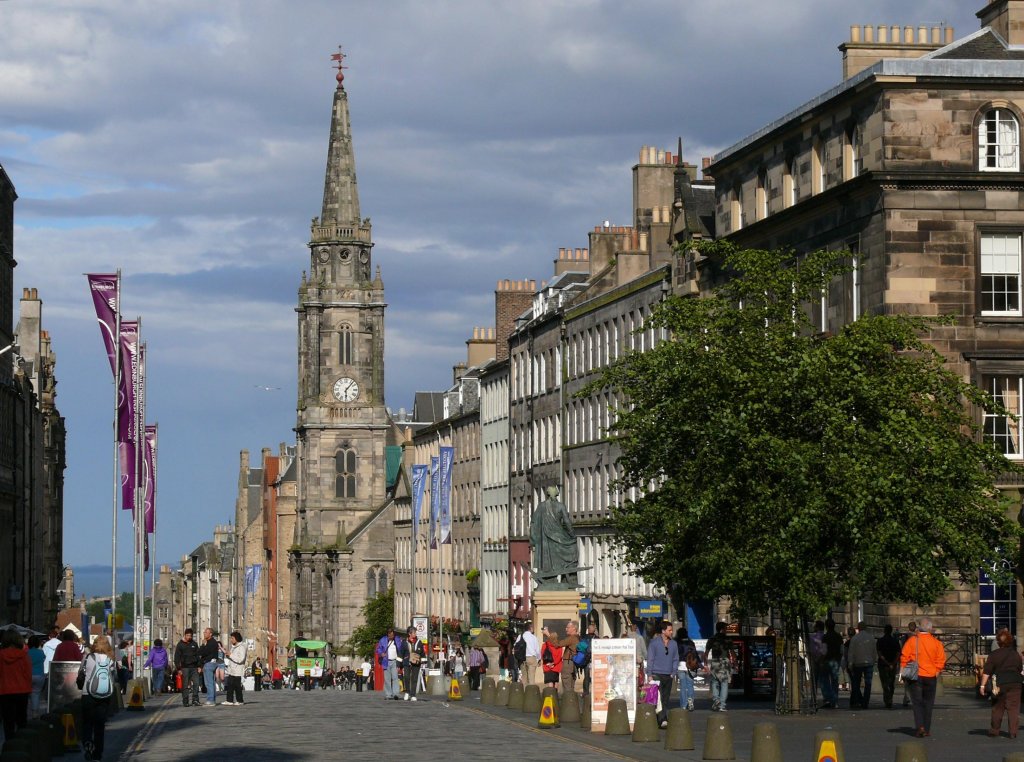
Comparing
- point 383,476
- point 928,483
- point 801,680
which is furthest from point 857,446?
point 383,476

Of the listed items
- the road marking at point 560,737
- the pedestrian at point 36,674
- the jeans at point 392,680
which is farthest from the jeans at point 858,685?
the jeans at point 392,680

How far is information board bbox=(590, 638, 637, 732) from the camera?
32938mm

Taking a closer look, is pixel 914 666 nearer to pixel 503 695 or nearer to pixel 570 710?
pixel 570 710

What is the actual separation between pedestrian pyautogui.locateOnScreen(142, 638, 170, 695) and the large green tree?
2278cm

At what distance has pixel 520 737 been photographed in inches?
1288

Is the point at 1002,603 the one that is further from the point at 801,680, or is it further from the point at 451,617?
the point at 451,617

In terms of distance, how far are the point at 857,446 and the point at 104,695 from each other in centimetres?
1353

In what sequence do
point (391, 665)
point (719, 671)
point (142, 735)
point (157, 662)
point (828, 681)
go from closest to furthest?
1. point (142, 735)
2. point (719, 671)
3. point (828, 681)
4. point (391, 665)
5. point (157, 662)

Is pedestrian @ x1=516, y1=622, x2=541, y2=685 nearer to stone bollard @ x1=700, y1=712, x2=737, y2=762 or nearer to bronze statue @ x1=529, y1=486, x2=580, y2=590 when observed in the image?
bronze statue @ x1=529, y1=486, x2=580, y2=590

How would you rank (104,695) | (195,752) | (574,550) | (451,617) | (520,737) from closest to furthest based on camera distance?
(104,695) < (195,752) < (520,737) < (574,550) < (451,617)

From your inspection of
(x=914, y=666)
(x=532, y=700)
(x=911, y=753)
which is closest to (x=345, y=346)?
(x=532, y=700)

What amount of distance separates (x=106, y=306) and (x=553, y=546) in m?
12.3

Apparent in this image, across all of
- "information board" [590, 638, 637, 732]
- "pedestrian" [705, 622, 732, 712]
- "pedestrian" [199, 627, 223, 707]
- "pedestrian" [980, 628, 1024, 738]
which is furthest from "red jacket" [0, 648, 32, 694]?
"pedestrian" [199, 627, 223, 707]

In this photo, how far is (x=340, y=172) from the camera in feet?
491
